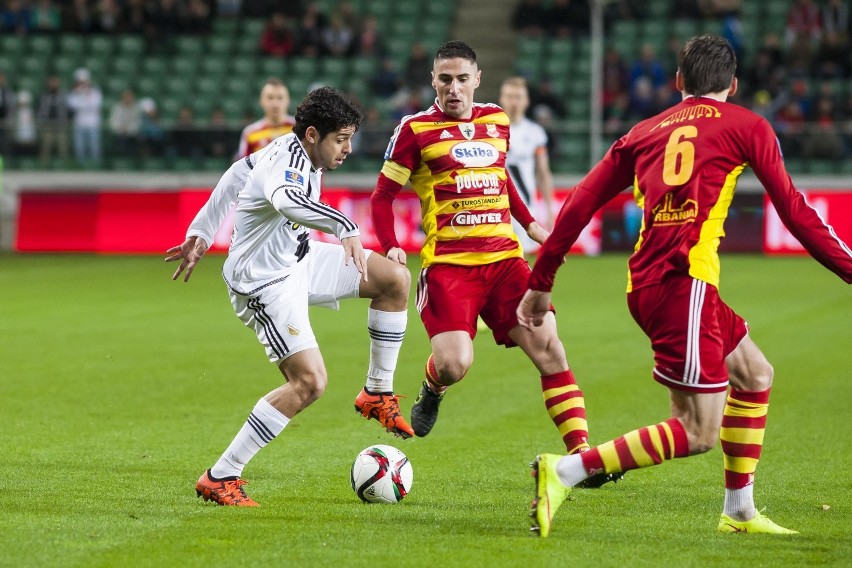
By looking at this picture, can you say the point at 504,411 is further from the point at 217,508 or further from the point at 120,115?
the point at 120,115

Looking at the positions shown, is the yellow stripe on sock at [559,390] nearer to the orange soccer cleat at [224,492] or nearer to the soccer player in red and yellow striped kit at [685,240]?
the soccer player in red and yellow striped kit at [685,240]

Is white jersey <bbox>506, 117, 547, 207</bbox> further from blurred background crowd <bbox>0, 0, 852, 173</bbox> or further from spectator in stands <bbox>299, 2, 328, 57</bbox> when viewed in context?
spectator in stands <bbox>299, 2, 328, 57</bbox>

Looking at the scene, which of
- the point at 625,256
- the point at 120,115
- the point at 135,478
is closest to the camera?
the point at 135,478

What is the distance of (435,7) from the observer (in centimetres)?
2656

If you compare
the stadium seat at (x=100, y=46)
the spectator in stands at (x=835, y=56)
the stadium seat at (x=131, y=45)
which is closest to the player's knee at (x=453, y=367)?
the spectator in stands at (x=835, y=56)

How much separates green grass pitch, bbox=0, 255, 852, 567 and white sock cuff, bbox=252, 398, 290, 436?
0.35 metres

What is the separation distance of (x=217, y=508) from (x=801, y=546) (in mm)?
2460

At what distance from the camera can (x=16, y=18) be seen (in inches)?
1036

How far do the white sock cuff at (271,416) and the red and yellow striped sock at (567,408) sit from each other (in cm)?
137

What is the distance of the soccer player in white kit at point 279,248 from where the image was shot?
570cm

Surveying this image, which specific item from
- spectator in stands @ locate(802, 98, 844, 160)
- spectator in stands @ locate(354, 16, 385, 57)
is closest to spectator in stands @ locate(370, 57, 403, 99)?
spectator in stands @ locate(354, 16, 385, 57)

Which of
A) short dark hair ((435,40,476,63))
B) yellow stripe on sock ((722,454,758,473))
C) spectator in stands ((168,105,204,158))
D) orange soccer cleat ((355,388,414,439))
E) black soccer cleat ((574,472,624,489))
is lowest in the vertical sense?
spectator in stands ((168,105,204,158))

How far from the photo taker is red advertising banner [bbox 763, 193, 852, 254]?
797 inches

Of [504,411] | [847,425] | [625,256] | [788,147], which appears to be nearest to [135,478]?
[504,411]
